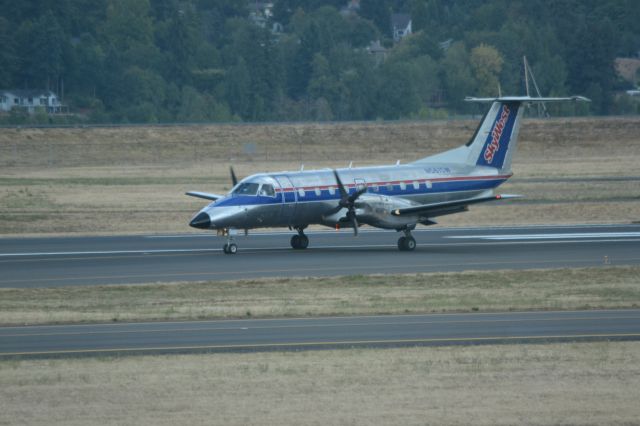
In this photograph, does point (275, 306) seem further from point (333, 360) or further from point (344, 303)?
point (333, 360)

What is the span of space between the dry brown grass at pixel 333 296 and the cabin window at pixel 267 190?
7.03 metres

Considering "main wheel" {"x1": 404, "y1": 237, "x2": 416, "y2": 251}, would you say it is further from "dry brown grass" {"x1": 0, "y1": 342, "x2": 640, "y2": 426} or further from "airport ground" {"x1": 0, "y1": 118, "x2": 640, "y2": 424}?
"dry brown grass" {"x1": 0, "y1": 342, "x2": 640, "y2": 426}

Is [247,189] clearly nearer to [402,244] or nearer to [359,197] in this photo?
[359,197]

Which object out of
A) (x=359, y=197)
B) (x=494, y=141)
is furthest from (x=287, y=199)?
(x=494, y=141)

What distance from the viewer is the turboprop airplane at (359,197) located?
123ft

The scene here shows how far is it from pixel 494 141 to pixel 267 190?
10369 millimetres

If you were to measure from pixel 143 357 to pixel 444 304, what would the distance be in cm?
925

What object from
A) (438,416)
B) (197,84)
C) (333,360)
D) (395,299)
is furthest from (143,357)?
(197,84)

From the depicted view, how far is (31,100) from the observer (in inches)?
5261

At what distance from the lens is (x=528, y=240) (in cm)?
4162

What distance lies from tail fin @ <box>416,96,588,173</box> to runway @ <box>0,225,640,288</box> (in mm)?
3138

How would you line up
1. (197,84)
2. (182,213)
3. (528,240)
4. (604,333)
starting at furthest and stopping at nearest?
(197,84), (182,213), (528,240), (604,333)

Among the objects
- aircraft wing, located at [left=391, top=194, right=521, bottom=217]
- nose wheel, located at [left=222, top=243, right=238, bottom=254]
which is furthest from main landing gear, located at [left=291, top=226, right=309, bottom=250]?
aircraft wing, located at [left=391, top=194, right=521, bottom=217]

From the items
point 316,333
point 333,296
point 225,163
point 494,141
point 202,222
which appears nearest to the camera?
point 316,333
